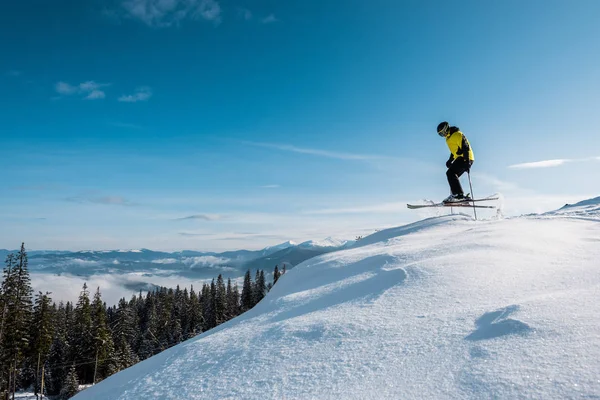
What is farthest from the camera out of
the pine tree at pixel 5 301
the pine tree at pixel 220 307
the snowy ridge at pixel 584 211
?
the pine tree at pixel 220 307

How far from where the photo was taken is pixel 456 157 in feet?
38.4

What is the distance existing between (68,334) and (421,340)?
70528mm

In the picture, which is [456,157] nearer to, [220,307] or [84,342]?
[84,342]

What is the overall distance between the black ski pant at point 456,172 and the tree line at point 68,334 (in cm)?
3225

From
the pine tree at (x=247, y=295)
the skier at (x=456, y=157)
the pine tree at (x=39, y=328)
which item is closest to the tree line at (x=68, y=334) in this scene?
the pine tree at (x=39, y=328)

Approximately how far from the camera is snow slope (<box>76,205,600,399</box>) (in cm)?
247

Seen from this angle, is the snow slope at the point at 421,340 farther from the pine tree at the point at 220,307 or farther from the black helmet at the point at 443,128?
the pine tree at the point at 220,307

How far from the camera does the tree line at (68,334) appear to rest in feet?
113

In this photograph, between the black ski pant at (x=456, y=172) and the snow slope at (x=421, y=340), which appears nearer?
the snow slope at (x=421, y=340)

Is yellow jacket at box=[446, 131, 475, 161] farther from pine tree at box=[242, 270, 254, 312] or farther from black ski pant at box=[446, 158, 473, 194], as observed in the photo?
pine tree at box=[242, 270, 254, 312]

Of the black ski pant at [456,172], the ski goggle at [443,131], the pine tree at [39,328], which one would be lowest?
the pine tree at [39,328]

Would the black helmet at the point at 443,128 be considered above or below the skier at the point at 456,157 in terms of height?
above

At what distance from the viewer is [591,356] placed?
239 cm

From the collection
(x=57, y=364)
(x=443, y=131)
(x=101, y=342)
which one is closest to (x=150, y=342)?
(x=57, y=364)
